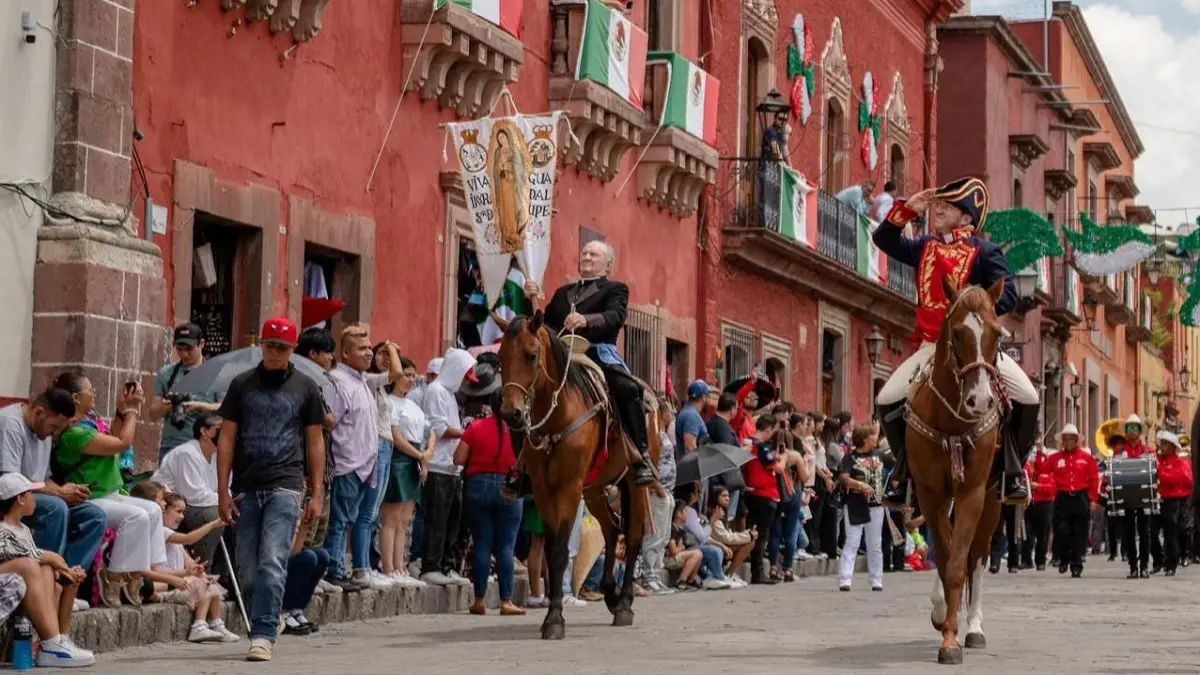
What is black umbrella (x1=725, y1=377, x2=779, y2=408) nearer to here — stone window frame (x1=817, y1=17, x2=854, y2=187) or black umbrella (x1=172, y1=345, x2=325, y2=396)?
stone window frame (x1=817, y1=17, x2=854, y2=187)

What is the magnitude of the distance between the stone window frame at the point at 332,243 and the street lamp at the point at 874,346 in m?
18.9

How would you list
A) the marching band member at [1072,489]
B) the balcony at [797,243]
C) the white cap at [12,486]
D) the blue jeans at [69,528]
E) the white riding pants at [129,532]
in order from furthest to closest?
the balcony at [797,243] → the marching band member at [1072,489] → the white riding pants at [129,532] → the blue jeans at [69,528] → the white cap at [12,486]

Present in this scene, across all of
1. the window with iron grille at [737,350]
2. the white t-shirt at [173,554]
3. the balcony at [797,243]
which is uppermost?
the balcony at [797,243]

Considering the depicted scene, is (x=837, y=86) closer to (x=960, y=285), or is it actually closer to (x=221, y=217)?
(x=221, y=217)

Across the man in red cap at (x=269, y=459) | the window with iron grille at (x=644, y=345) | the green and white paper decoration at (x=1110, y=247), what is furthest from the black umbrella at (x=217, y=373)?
the green and white paper decoration at (x=1110, y=247)

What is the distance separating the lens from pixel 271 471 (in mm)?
13133

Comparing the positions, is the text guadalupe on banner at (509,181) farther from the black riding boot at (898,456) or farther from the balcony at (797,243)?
the balcony at (797,243)

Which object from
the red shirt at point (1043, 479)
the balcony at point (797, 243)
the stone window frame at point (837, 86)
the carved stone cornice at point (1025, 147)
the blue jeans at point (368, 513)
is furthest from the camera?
the carved stone cornice at point (1025, 147)

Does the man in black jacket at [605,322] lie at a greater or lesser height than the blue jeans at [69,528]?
greater

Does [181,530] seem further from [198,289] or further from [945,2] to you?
[945,2]

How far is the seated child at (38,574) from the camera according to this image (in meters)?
12.0

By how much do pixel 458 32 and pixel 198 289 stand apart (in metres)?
4.66

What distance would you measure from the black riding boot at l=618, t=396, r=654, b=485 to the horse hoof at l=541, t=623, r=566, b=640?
5.56ft

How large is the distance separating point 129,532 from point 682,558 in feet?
33.2
